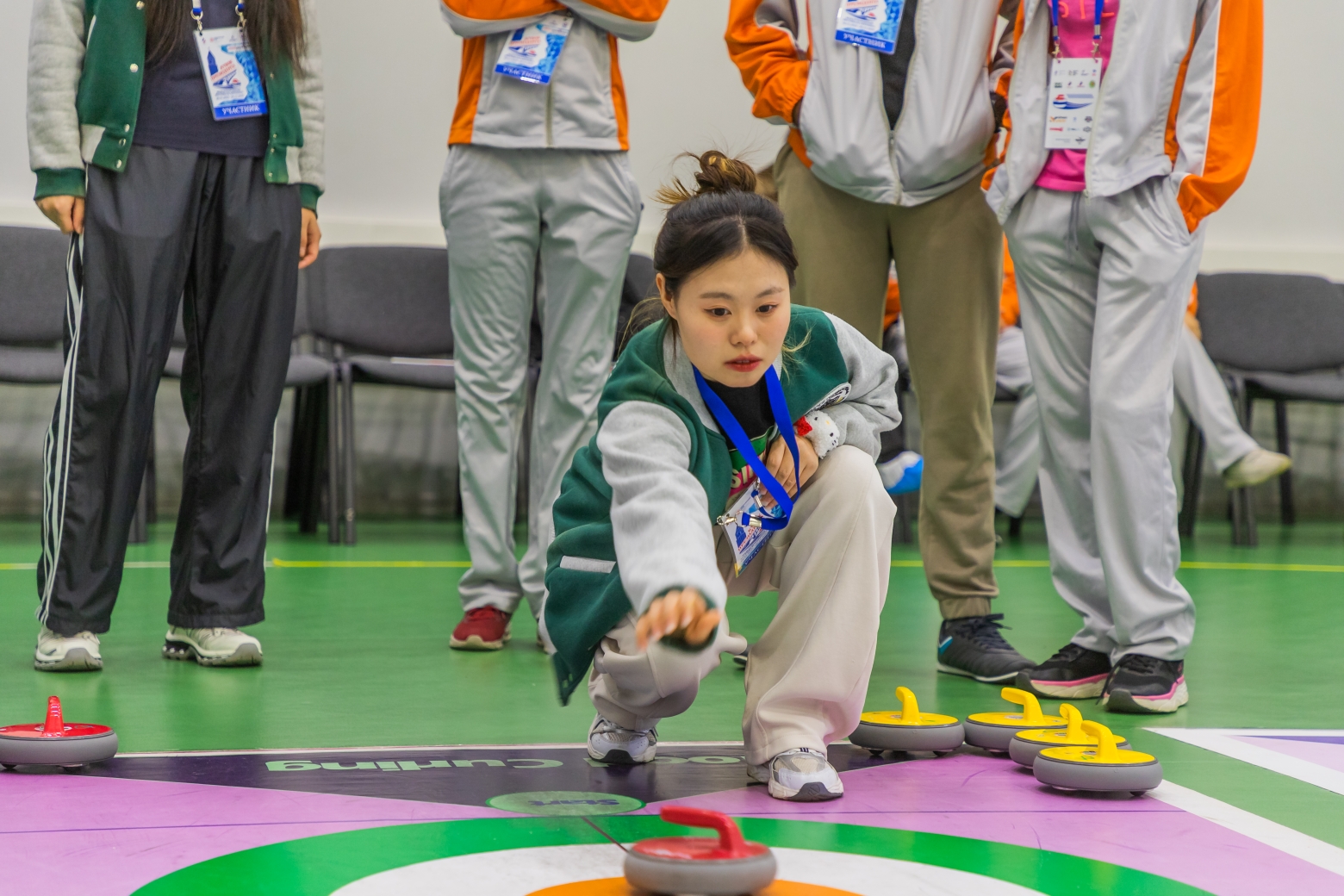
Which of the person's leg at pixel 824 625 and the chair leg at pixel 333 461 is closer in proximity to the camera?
the person's leg at pixel 824 625

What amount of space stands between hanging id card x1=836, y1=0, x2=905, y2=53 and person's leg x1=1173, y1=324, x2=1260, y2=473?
2590 mm

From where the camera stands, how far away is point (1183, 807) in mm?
1601

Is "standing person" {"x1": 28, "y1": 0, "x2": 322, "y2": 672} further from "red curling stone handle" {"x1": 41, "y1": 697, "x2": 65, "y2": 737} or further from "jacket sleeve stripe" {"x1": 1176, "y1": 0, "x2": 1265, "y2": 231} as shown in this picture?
"jacket sleeve stripe" {"x1": 1176, "y1": 0, "x2": 1265, "y2": 231}

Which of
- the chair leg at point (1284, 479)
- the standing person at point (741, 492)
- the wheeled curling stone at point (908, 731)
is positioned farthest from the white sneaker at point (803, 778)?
the chair leg at point (1284, 479)

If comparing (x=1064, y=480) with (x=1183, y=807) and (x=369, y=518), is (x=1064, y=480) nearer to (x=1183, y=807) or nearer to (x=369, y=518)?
(x=1183, y=807)

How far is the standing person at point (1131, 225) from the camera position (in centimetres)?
221

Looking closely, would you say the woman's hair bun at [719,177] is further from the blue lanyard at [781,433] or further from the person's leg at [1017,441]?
the person's leg at [1017,441]

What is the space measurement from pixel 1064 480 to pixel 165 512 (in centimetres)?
378

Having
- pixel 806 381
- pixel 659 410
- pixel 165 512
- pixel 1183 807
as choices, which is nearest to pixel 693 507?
pixel 659 410

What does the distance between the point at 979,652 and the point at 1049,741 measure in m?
0.77

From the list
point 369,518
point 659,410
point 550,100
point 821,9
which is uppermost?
point 821,9

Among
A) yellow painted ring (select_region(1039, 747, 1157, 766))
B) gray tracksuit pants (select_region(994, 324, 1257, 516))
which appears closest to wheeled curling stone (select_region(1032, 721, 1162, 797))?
yellow painted ring (select_region(1039, 747, 1157, 766))

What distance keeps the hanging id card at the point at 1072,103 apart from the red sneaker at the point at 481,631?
1.36m

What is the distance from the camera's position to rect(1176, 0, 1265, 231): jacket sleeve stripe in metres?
2.19
